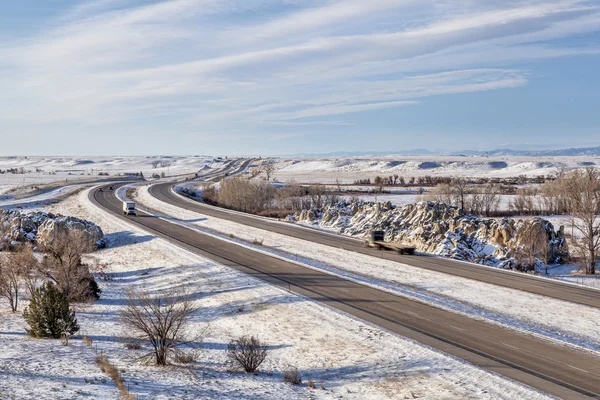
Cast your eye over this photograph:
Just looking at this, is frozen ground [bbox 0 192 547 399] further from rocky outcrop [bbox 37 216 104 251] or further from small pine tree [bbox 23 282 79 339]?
rocky outcrop [bbox 37 216 104 251]

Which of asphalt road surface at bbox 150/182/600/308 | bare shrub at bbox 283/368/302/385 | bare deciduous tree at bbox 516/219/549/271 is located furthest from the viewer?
bare deciduous tree at bbox 516/219/549/271

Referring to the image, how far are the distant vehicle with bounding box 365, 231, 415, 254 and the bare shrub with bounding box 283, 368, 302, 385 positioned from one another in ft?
88.9

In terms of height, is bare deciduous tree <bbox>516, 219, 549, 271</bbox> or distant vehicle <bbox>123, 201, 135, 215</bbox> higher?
distant vehicle <bbox>123, 201, 135, 215</bbox>

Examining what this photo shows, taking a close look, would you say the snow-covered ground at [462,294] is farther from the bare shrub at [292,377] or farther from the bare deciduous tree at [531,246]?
the bare shrub at [292,377]

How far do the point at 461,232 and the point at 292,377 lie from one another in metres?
33.5

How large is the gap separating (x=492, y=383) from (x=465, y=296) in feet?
43.8

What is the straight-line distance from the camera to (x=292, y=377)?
20.1 meters

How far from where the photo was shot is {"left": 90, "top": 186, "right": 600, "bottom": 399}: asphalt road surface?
1941 centimetres

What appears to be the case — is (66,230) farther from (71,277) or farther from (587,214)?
(587,214)

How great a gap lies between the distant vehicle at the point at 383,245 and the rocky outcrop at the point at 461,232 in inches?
114

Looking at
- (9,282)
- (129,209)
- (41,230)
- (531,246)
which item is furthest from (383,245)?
(129,209)

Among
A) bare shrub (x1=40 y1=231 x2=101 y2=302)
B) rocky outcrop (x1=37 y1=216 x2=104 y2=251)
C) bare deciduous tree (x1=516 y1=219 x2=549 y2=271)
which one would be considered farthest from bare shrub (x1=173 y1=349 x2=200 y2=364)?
rocky outcrop (x1=37 y1=216 x2=104 y2=251)

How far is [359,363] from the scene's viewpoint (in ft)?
70.9

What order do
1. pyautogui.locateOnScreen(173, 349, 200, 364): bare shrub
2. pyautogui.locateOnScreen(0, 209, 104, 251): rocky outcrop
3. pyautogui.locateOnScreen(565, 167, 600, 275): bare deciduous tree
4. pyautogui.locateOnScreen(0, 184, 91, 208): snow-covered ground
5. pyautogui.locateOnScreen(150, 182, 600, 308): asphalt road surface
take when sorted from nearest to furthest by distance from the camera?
pyautogui.locateOnScreen(173, 349, 200, 364): bare shrub → pyautogui.locateOnScreen(150, 182, 600, 308): asphalt road surface → pyautogui.locateOnScreen(565, 167, 600, 275): bare deciduous tree → pyautogui.locateOnScreen(0, 209, 104, 251): rocky outcrop → pyautogui.locateOnScreen(0, 184, 91, 208): snow-covered ground
